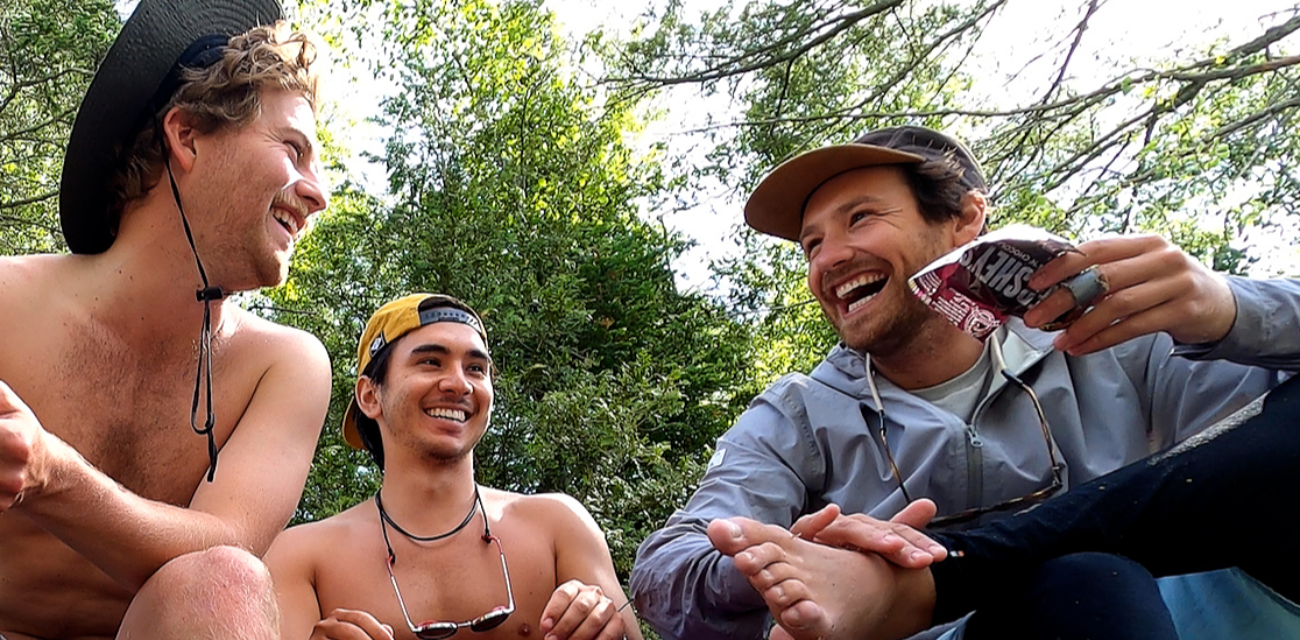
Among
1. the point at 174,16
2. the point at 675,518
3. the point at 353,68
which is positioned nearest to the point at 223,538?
the point at 675,518

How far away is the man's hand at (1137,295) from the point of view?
125 centimetres

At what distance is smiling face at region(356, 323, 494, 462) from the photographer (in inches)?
94.8

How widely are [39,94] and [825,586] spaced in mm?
6672

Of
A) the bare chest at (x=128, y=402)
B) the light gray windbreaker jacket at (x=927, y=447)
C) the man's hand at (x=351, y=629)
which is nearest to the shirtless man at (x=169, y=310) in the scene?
the bare chest at (x=128, y=402)

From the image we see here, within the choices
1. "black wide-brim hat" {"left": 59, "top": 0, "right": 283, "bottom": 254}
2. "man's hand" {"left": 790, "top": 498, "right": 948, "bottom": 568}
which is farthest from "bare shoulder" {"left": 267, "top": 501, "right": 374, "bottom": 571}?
"man's hand" {"left": 790, "top": 498, "right": 948, "bottom": 568}

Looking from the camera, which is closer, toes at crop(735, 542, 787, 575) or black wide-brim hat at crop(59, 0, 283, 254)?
toes at crop(735, 542, 787, 575)

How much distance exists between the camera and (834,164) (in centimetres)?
183

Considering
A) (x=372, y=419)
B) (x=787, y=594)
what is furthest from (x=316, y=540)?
(x=787, y=594)

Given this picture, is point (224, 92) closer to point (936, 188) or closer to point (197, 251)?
point (197, 251)

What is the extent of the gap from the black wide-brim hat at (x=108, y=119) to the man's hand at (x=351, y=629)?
84cm

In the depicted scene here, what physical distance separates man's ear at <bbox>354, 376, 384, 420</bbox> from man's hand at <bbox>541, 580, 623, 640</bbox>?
3.47 ft

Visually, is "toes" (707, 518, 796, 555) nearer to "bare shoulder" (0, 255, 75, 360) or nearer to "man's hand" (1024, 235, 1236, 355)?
"man's hand" (1024, 235, 1236, 355)

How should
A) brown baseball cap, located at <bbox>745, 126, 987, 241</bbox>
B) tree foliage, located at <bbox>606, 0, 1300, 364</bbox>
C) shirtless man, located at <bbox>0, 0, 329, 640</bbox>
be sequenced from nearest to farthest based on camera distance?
1. shirtless man, located at <bbox>0, 0, 329, 640</bbox>
2. brown baseball cap, located at <bbox>745, 126, 987, 241</bbox>
3. tree foliage, located at <bbox>606, 0, 1300, 364</bbox>

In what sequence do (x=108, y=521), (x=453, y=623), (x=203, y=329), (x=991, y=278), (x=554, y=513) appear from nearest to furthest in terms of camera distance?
1. (x=108, y=521)
2. (x=991, y=278)
3. (x=203, y=329)
4. (x=453, y=623)
5. (x=554, y=513)
